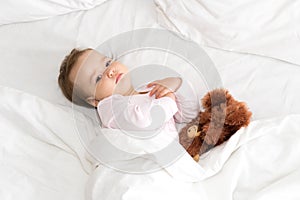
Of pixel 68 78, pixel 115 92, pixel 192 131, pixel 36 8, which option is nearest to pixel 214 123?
pixel 192 131

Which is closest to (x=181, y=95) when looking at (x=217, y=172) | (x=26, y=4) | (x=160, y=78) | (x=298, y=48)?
(x=160, y=78)

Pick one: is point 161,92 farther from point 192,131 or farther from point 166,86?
point 192,131

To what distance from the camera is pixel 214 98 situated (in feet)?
3.92

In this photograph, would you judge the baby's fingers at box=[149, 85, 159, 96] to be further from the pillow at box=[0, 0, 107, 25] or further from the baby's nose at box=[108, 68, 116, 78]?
the pillow at box=[0, 0, 107, 25]

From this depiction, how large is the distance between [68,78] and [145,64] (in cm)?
22

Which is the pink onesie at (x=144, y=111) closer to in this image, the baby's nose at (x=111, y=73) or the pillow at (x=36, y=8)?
the baby's nose at (x=111, y=73)

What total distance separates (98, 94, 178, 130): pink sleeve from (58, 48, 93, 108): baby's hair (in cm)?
9

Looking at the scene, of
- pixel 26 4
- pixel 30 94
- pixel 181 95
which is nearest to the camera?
pixel 181 95

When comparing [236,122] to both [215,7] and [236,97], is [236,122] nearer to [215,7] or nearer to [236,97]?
[236,97]

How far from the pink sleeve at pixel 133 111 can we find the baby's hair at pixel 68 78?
0.31ft

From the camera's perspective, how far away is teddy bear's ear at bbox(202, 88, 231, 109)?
46.9 inches

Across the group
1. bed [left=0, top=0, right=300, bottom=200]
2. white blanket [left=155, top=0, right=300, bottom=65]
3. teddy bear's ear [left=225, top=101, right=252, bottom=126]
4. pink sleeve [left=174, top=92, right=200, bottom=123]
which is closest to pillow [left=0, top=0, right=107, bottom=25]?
bed [left=0, top=0, right=300, bottom=200]

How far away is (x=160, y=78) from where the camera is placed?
53.1 inches

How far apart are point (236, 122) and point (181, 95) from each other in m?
0.16
